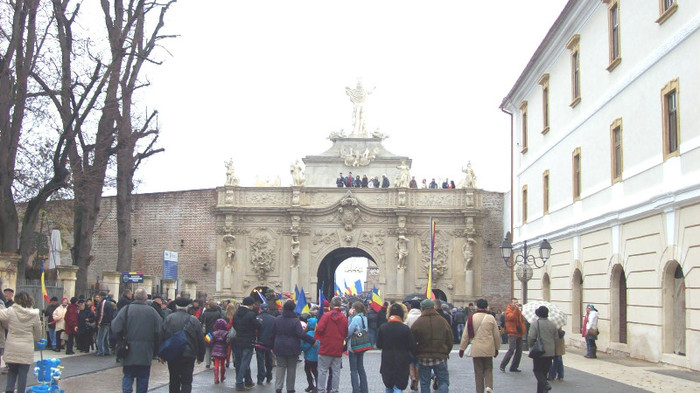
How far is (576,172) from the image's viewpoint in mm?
27031

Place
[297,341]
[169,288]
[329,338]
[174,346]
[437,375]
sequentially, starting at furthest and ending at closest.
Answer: [169,288] < [297,341] < [329,338] < [437,375] < [174,346]

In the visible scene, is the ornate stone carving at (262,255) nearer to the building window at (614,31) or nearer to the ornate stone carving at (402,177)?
the ornate stone carving at (402,177)

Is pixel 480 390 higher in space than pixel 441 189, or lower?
lower

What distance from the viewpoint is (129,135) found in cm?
2716

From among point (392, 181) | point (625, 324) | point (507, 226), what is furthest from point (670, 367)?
point (392, 181)

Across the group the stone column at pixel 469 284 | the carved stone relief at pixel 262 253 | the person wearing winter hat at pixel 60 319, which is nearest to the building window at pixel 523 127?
the stone column at pixel 469 284

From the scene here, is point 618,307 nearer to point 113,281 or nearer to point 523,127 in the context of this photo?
point 523,127

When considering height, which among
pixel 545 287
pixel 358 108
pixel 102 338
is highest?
pixel 358 108

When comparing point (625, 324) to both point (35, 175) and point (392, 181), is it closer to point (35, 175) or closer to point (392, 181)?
point (35, 175)

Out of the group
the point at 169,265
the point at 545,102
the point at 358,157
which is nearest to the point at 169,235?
the point at 358,157

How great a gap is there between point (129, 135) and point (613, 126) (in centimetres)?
1453

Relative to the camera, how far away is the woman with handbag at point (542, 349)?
13.8 metres

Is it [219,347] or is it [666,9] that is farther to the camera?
[666,9]

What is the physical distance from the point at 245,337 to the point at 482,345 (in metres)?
4.86
